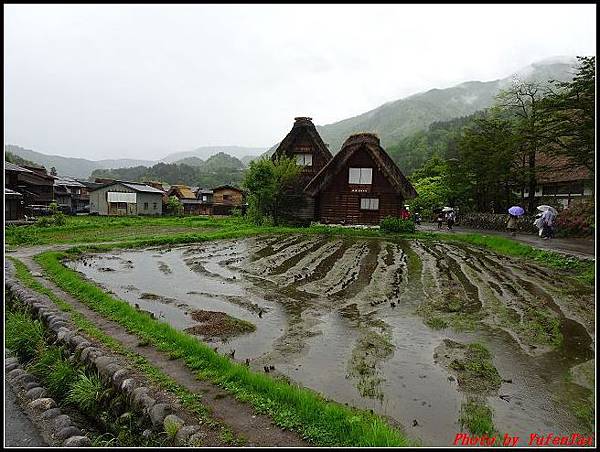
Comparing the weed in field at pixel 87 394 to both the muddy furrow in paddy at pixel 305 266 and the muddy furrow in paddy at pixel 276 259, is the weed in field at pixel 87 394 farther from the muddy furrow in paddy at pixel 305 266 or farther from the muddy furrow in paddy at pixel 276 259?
the muddy furrow in paddy at pixel 276 259

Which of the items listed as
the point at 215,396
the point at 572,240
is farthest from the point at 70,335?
the point at 572,240

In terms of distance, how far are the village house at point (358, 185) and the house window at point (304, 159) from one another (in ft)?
10.5

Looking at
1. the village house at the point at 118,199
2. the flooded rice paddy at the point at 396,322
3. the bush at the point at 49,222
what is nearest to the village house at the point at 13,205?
the bush at the point at 49,222

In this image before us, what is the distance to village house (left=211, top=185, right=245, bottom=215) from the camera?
60.6 m

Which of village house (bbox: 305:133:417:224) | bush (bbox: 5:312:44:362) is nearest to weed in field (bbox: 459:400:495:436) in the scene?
bush (bbox: 5:312:44:362)

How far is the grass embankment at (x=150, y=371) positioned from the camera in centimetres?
415

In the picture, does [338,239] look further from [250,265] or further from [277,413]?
[277,413]

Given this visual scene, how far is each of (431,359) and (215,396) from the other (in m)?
3.40

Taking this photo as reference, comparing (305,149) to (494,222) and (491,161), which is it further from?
(494,222)

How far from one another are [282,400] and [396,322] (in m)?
4.08

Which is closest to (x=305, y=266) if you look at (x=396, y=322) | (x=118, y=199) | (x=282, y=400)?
(x=396, y=322)

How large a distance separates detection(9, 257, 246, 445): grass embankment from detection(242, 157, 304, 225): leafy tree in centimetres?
1876

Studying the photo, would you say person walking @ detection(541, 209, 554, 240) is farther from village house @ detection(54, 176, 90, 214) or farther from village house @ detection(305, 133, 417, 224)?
village house @ detection(54, 176, 90, 214)

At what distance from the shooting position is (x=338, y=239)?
2245 cm
